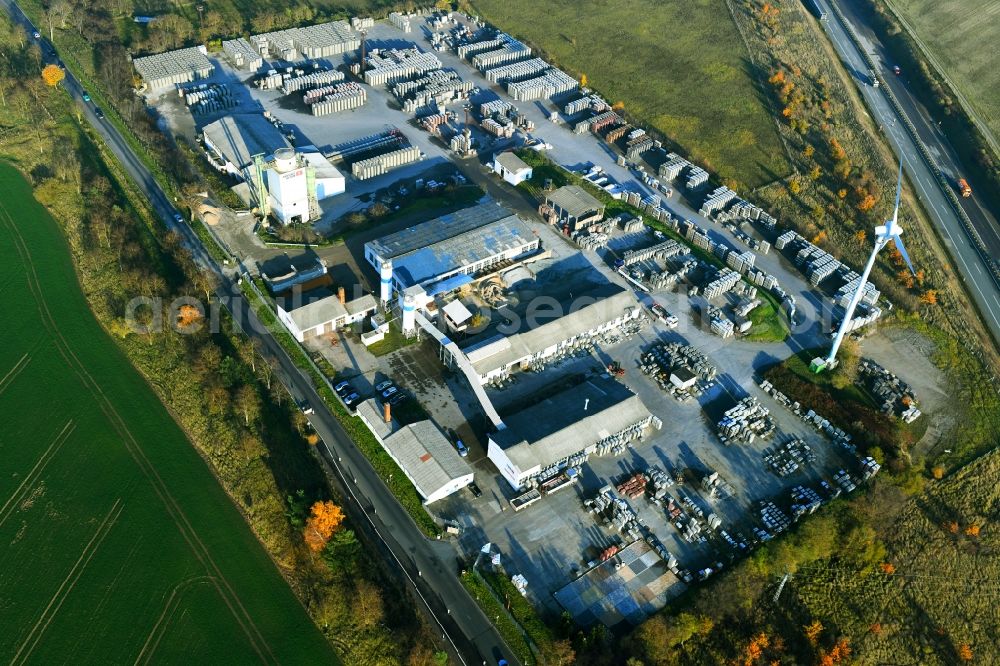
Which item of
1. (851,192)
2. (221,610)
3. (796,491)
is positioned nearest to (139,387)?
(221,610)

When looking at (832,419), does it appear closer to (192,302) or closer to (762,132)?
(762,132)

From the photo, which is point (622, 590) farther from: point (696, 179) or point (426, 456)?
point (696, 179)

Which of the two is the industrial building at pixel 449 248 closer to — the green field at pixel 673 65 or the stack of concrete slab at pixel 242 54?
the green field at pixel 673 65

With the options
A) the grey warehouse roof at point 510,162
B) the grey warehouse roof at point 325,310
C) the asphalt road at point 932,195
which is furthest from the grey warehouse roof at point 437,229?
the asphalt road at point 932,195

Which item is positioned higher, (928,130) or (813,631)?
(928,130)

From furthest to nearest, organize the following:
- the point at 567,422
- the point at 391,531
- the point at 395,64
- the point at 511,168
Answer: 1. the point at 395,64
2. the point at 511,168
3. the point at 567,422
4. the point at 391,531

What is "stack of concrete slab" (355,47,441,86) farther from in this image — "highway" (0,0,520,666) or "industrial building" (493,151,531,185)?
"highway" (0,0,520,666)

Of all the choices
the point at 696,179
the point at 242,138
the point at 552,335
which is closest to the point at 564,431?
the point at 552,335
